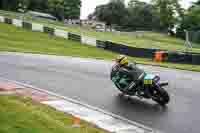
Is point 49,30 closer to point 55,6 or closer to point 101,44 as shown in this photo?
point 101,44

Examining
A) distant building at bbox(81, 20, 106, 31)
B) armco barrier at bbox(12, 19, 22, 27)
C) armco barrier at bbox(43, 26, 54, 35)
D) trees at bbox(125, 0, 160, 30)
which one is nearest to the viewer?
armco barrier at bbox(43, 26, 54, 35)

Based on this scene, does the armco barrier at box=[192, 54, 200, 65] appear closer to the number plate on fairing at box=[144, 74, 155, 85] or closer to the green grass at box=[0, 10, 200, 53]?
the number plate on fairing at box=[144, 74, 155, 85]

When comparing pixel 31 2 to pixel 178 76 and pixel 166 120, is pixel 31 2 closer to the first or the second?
pixel 178 76

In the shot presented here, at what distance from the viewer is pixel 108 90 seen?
1342 cm

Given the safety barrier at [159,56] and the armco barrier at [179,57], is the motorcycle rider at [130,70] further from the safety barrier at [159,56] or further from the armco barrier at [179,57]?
the safety barrier at [159,56]

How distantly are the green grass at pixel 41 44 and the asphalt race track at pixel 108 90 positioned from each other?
9.61 m

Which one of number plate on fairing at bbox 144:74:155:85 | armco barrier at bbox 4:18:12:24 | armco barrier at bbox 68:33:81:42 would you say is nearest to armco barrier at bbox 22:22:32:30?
armco barrier at bbox 4:18:12:24

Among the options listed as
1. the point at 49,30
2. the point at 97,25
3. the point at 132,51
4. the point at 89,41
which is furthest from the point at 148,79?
the point at 97,25

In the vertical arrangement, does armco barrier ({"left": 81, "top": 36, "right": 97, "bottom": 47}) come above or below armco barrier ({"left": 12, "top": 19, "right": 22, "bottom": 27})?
below

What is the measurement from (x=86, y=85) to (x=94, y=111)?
403 cm

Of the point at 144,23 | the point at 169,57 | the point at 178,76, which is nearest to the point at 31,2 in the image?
the point at 144,23

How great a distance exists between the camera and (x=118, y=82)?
1262 cm

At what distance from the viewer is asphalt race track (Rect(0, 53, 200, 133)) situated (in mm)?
9859

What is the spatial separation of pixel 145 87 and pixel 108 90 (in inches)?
88.7
